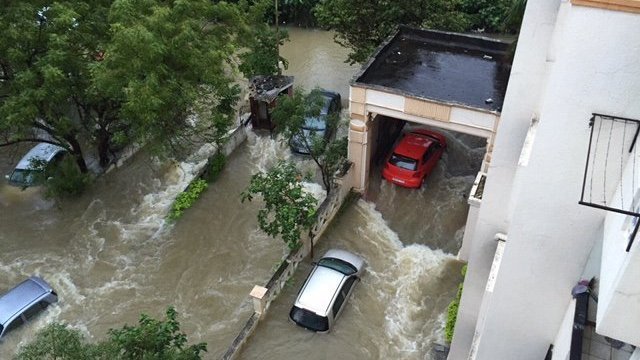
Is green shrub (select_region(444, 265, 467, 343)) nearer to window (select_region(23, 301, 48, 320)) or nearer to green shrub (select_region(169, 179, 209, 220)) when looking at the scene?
green shrub (select_region(169, 179, 209, 220))

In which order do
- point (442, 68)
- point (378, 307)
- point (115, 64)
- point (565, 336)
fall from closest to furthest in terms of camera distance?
1. point (565, 336)
2. point (115, 64)
3. point (378, 307)
4. point (442, 68)

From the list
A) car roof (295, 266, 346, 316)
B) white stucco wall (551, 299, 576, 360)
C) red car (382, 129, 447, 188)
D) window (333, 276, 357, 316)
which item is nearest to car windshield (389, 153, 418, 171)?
red car (382, 129, 447, 188)

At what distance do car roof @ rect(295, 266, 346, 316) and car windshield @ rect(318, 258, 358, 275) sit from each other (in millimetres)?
132

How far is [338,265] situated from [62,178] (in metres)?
8.47

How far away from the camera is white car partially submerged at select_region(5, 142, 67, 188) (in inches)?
598

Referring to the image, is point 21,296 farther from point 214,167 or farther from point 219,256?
point 214,167

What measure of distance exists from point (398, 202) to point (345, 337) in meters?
4.70

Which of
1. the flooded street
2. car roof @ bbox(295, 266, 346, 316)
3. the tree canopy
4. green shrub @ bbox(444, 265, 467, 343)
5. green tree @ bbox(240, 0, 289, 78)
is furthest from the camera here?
green tree @ bbox(240, 0, 289, 78)

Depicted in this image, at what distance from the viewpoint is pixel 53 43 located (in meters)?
12.4

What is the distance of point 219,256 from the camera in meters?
13.9

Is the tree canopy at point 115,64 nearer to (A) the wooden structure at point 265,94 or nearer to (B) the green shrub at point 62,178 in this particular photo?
(B) the green shrub at point 62,178

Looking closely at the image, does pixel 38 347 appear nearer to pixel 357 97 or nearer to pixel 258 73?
pixel 357 97

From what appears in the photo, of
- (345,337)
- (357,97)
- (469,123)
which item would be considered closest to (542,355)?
(345,337)

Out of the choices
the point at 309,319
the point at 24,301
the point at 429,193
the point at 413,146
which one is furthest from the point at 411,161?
the point at 24,301
